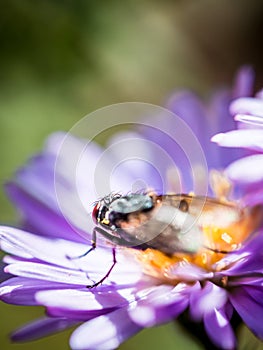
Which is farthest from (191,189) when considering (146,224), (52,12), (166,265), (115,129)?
(52,12)

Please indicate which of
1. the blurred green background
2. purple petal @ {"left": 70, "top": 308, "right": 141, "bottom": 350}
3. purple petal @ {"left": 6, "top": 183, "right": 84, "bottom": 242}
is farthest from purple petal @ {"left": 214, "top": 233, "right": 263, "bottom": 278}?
the blurred green background

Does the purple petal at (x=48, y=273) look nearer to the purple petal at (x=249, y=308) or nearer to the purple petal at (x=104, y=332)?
the purple petal at (x=104, y=332)

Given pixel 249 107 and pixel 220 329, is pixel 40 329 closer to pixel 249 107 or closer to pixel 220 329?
pixel 220 329

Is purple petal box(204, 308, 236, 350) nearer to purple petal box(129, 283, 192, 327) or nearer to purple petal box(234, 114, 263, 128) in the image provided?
purple petal box(129, 283, 192, 327)

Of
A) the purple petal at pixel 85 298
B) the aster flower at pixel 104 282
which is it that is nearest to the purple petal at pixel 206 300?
the aster flower at pixel 104 282

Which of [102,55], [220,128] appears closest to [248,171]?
[220,128]
